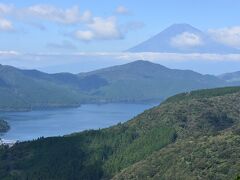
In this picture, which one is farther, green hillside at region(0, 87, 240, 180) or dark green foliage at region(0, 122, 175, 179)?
dark green foliage at region(0, 122, 175, 179)

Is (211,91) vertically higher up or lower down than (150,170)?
higher up

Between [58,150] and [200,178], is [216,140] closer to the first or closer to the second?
[200,178]

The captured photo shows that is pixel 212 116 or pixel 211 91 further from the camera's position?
pixel 211 91

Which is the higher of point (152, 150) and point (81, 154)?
point (152, 150)

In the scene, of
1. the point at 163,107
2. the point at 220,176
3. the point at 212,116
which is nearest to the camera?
the point at 220,176

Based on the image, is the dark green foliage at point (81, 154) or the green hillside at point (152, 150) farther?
the dark green foliage at point (81, 154)

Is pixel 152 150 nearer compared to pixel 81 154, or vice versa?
pixel 152 150

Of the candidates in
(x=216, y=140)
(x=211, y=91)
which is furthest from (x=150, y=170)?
(x=211, y=91)

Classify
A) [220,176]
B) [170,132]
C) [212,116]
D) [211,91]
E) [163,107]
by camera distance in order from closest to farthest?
[220,176], [170,132], [212,116], [163,107], [211,91]
